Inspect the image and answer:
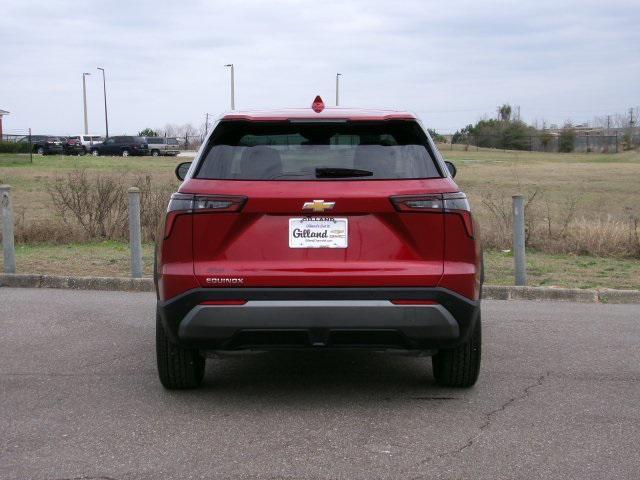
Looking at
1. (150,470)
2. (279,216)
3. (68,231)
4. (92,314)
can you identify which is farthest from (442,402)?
(68,231)

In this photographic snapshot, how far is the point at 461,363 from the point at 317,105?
1858 millimetres

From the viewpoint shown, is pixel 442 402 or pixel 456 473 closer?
pixel 456 473

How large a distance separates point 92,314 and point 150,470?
4861 mm

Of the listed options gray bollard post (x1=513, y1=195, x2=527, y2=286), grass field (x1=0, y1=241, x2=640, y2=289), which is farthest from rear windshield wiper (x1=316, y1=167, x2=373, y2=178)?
grass field (x1=0, y1=241, x2=640, y2=289)

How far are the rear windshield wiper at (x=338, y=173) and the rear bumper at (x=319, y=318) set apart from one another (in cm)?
66

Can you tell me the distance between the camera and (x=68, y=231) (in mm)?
15062

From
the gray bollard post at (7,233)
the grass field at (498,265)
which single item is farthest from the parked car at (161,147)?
the gray bollard post at (7,233)

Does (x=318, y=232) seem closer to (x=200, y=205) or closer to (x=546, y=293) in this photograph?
(x=200, y=205)

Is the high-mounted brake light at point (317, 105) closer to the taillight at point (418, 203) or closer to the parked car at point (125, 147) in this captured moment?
the taillight at point (418, 203)

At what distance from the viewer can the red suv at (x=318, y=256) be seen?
5105 millimetres

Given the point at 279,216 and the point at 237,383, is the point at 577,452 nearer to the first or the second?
the point at 279,216

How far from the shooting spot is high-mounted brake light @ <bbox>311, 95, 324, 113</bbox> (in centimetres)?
574

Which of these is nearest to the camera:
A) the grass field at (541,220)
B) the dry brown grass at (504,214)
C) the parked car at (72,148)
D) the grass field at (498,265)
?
the grass field at (498,265)

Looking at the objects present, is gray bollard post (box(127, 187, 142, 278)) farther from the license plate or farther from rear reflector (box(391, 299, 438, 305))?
rear reflector (box(391, 299, 438, 305))
